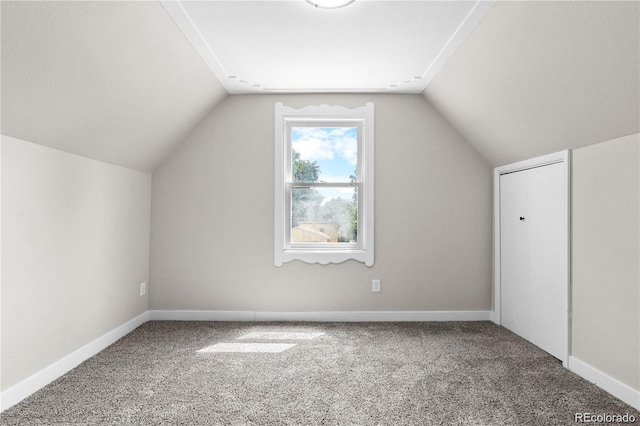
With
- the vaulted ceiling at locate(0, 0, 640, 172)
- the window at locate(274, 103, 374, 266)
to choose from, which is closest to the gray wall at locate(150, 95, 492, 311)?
the window at locate(274, 103, 374, 266)

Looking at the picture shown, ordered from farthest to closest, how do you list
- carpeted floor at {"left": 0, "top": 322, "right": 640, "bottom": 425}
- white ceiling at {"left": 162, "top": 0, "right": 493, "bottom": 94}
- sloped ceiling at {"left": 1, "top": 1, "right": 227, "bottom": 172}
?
white ceiling at {"left": 162, "top": 0, "right": 493, "bottom": 94} < carpeted floor at {"left": 0, "top": 322, "right": 640, "bottom": 425} < sloped ceiling at {"left": 1, "top": 1, "right": 227, "bottom": 172}

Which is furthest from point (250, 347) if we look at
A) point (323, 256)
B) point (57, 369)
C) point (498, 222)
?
point (498, 222)

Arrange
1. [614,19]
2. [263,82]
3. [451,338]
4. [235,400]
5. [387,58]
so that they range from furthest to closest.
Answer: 1. [263,82]
2. [451,338]
3. [387,58]
4. [235,400]
5. [614,19]

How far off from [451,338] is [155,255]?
2.81m

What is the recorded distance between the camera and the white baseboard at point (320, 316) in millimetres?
3543

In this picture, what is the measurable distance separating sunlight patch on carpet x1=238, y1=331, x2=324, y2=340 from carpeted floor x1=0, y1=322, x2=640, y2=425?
0.02 m

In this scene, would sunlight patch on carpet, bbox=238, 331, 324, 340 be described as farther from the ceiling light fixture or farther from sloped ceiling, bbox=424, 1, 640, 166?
the ceiling light fixture

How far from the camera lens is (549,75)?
6.99 ft

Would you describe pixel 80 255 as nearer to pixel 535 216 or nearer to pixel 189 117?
pixel 189 117

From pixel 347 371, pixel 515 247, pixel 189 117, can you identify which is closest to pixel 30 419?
pixel 347 371

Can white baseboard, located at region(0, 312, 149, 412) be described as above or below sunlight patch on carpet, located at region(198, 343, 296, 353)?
above

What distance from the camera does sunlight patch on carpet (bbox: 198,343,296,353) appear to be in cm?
278

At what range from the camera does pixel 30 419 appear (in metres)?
1.84

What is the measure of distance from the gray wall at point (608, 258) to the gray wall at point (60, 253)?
10.9 ft
